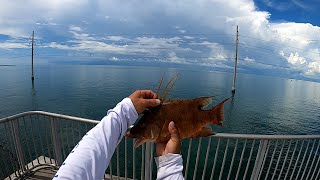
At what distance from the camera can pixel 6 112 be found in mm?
45969

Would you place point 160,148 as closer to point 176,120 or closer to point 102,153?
point 176,120

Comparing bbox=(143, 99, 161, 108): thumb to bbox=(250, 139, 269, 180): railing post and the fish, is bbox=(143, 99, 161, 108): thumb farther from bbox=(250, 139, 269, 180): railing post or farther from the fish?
bbox=(250, 139, 269, 180): railing post

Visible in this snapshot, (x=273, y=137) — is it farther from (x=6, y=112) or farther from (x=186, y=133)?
(x=6, y=112)

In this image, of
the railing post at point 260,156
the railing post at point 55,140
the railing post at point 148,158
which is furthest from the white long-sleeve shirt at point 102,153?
the railing post at point 55,140

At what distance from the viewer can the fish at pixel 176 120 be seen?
1715 millimetres

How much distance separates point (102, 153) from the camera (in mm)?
1349

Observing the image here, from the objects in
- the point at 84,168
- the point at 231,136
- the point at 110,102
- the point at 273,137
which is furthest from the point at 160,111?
the point at 110,102

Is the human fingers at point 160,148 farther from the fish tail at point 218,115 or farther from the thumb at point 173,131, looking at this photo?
the fish tail at point 218,115

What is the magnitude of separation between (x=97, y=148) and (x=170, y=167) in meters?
0.45

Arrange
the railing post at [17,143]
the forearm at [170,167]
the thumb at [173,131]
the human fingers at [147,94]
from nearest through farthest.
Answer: the forearm at [170,167] → the thumb at [173,131] → the human fingers at [147,94] → the railing post at [17,143]

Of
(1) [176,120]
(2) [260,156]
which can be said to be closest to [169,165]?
(1) [176,120]

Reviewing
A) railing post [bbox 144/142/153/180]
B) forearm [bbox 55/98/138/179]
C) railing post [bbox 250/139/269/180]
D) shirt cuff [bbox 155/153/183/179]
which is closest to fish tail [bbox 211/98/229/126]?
shirt cuff [bbox 155/153/183/179]

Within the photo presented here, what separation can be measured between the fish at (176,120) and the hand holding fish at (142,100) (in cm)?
6

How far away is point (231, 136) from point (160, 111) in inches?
108
